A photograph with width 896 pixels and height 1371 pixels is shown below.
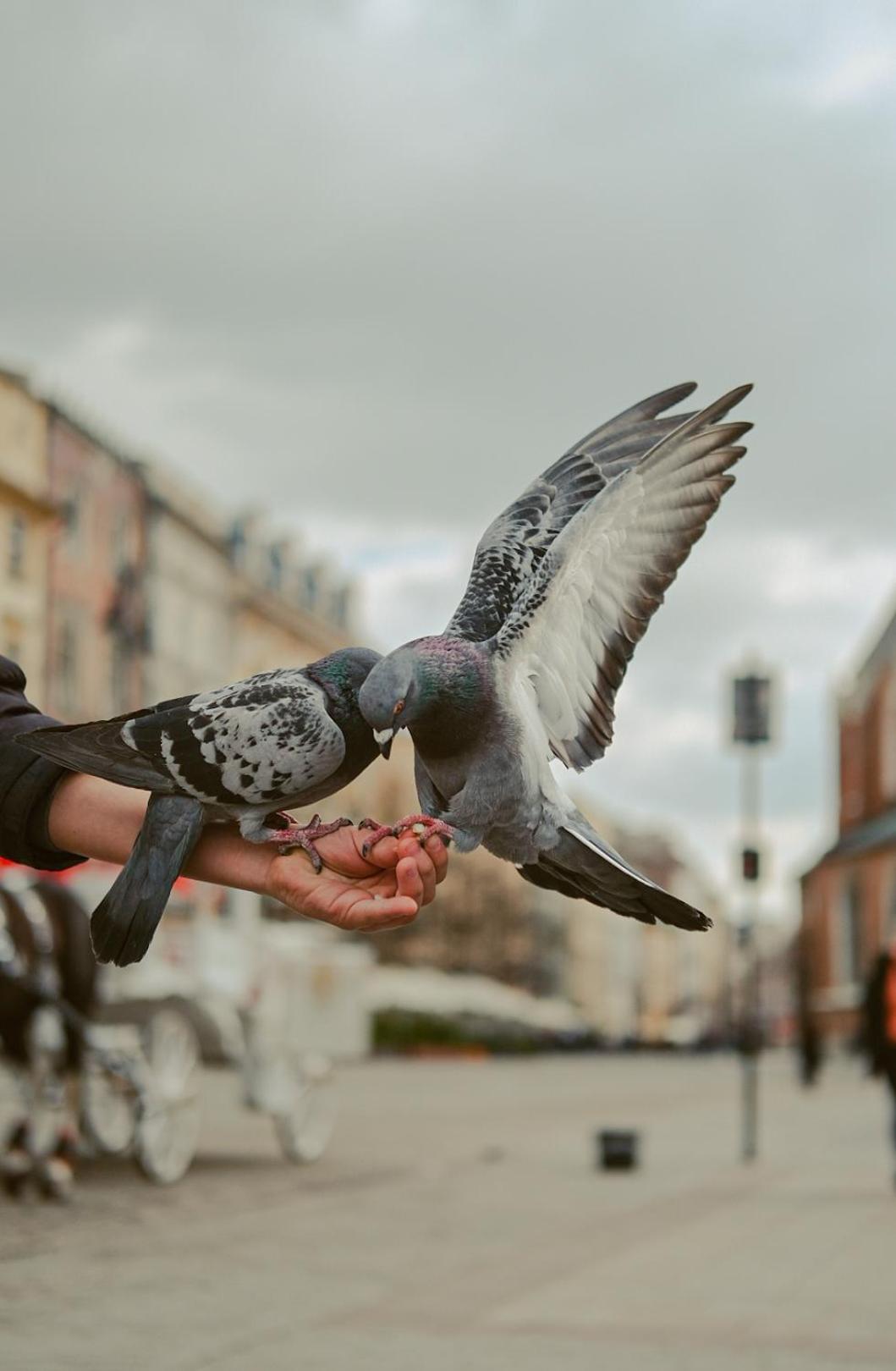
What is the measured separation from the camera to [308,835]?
6.91ft

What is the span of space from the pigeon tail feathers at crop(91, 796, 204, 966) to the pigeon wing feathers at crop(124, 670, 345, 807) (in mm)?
36

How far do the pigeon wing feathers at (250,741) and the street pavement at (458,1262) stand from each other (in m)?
4.95

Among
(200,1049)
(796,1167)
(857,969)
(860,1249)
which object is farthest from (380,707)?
(857,969)

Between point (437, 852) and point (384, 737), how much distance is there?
8.8 inches

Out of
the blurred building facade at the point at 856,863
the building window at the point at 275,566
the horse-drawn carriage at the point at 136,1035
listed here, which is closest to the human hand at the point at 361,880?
A: the horse-drawn carriage at the point at 136,1035

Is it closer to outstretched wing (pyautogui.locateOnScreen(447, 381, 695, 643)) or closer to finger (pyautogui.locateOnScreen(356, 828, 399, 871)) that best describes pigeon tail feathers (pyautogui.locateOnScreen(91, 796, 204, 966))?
finger (pyautogui.locateOnScreen(356, 828, 399, 871))

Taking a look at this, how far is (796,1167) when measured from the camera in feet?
55.8

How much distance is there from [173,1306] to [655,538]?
659 cm

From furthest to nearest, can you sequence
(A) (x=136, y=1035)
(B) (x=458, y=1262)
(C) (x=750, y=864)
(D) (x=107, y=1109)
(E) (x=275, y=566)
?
1. (E) (x=275, y=566)
2. (C) (x=750, y=864)
3. (A) (x=136, y=1035)
4. (D) (x=107, y=1109)
5. (B) (x=458, y=1262)

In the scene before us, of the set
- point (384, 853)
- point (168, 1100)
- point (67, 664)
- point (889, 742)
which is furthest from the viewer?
point (889, 742)

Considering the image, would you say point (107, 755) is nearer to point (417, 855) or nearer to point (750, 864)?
point (417, 855)

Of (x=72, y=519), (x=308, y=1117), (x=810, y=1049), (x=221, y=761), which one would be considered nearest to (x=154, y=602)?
(x=72, y=519)

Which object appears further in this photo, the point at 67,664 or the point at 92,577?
the point at 92,577

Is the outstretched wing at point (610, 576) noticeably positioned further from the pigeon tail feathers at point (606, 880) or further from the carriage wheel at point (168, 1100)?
the carriage wheel at point (168, 1100)
